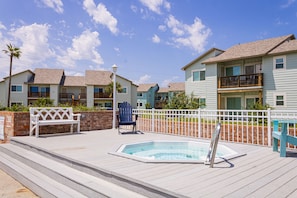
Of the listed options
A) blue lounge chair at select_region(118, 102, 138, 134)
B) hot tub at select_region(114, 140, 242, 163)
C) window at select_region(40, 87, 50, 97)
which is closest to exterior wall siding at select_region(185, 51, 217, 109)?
blue lounge chair at select_region(118, 102, 138, 134)

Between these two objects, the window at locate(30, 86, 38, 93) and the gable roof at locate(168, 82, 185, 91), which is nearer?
the window at locate(30, 86, 38, 93)

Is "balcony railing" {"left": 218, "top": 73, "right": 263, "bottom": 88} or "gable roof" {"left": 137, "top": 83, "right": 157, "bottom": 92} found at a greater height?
"gable roof" {"left": 137, "top": 83, "right": 157, "bottom": 92}

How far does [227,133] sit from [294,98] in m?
10.2

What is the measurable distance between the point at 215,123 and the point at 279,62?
1066cm

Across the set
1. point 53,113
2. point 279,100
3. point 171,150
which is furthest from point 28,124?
point 279,100

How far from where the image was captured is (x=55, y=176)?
12.9 feet

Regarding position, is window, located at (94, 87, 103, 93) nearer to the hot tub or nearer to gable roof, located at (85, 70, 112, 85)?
gable roof, located at (85, 70, 112, 85)

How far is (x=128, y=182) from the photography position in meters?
3.09

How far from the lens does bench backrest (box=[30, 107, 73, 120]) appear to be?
7961 mm

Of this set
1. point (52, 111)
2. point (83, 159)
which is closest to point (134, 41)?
point (52, 111)

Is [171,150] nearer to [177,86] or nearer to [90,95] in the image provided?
[90,95]

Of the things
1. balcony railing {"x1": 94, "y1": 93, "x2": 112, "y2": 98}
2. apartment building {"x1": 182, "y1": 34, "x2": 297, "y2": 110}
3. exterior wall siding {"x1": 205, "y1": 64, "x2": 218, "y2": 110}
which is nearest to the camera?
apartment building {"x1": 182, "y1": 34, "x2": 297, "y2": 110}

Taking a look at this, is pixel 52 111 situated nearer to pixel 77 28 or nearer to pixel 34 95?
pixel 77 28

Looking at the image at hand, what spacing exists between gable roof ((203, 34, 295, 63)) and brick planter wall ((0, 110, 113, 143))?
36.7 feet
